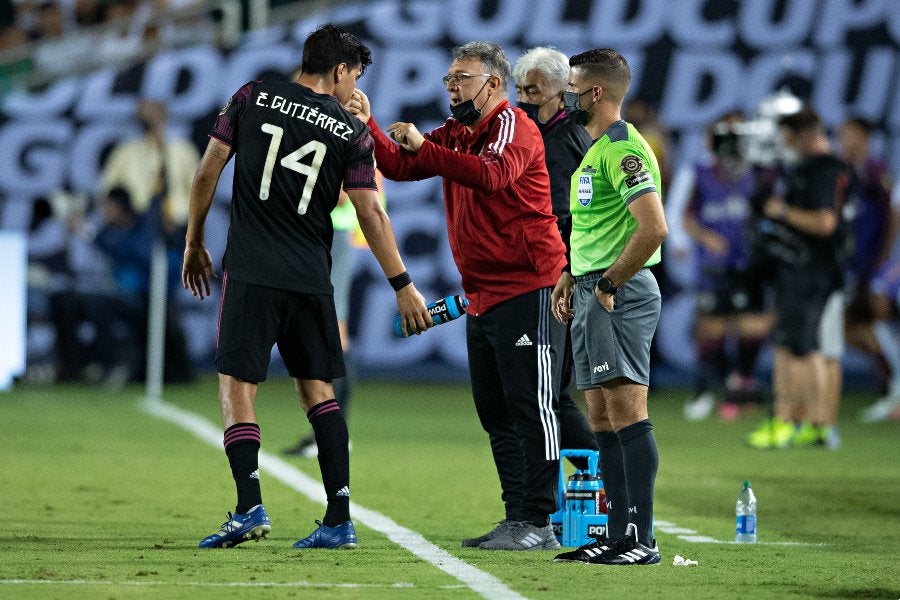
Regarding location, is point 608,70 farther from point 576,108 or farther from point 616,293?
point 616,293

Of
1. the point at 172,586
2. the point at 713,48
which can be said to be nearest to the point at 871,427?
the point at 713,48

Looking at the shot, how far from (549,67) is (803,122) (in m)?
5.65

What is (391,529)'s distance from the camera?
26.2 ft

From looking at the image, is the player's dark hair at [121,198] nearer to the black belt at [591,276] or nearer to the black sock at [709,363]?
the black sock at [709,363]

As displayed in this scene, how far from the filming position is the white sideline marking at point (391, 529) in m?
6.18

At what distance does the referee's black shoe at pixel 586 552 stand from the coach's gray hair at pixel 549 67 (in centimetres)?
219

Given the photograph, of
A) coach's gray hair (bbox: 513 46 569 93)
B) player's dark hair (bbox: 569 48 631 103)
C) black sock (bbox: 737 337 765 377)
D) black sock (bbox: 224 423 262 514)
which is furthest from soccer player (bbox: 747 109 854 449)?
black sock (bbox: 224 423 262 514)

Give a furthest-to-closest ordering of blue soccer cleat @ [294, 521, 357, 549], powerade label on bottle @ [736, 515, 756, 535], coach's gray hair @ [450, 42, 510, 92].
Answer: powerade label on bottle @ [736, 515, 756, 535] → coach's gray hair @ [450, 42, 510, 92] → blue soccer cleat @ [294, 521, 357, 549]

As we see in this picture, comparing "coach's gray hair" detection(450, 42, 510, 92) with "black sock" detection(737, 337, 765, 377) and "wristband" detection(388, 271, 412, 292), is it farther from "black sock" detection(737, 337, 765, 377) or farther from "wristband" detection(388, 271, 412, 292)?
"black sock" detection(737, 337, 765, 377)

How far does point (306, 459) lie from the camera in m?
11.4

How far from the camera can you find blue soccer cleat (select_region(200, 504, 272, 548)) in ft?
23.2

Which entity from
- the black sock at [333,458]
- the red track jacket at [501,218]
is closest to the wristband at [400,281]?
the red track jacket at [501,218]

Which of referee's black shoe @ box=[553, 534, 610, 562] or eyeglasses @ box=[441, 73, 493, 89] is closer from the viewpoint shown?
referee's black shoe @ box=[553, 534, 610, 562]

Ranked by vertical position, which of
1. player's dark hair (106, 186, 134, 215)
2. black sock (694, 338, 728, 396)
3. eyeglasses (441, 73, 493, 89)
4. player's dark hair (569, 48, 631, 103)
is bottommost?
black sock (694, 338, 728, 396)
